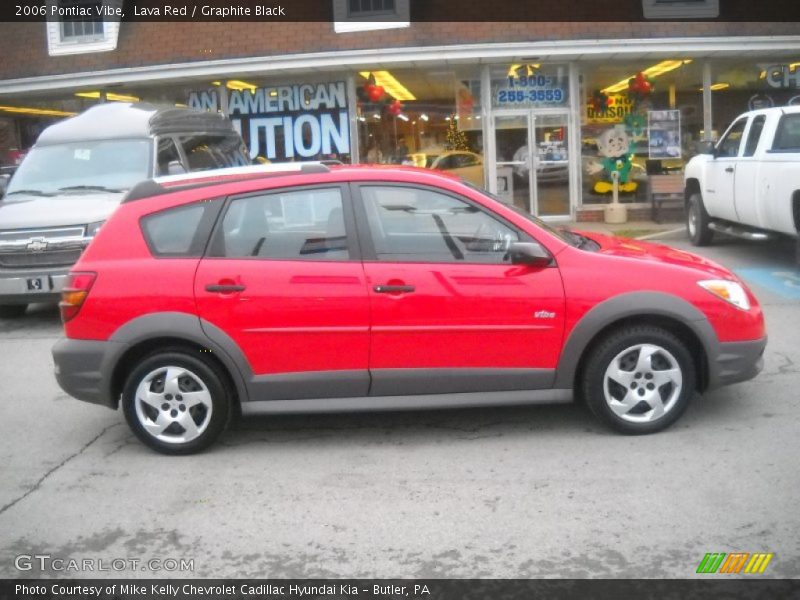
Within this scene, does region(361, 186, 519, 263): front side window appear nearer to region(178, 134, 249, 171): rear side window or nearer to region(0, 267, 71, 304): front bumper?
region(0, 267, 71, 304): front bumper

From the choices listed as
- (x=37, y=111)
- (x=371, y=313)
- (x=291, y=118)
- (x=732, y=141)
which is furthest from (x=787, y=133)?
(x=37, y=111)

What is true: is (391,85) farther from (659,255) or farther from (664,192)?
(659,255)

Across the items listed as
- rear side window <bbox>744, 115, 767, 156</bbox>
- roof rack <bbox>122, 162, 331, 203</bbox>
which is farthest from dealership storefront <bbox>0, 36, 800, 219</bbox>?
roof rack <bbox>122, 162, 331, 203</bbox>

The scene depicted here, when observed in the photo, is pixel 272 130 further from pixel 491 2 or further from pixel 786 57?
pixel 786 57

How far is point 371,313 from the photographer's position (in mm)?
5547

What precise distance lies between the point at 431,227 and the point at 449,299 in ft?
1.54

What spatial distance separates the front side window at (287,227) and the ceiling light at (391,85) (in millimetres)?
12926

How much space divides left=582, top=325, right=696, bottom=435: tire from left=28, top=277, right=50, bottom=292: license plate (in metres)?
6.17

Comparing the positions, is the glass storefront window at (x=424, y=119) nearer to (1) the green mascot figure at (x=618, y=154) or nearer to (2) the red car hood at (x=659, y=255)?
(1) the green mascot figure at (x=618, y=154)

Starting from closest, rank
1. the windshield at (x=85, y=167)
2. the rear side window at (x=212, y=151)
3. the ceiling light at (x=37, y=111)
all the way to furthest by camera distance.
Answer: the windshield at (x=85, y=167) → the rear side window at (x=212, y=151) → the ceiling light at (x=37, y=111)

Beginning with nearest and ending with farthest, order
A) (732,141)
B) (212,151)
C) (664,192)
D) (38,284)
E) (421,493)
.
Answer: (421,493), (38,284), (212,151), (732,141), (664,192)

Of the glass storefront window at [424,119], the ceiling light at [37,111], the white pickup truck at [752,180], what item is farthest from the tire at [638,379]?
the ceiling light at [37,111]

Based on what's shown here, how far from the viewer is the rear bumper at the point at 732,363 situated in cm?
570

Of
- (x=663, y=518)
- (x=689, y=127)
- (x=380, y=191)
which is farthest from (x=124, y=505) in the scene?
(x=689, y=127)
